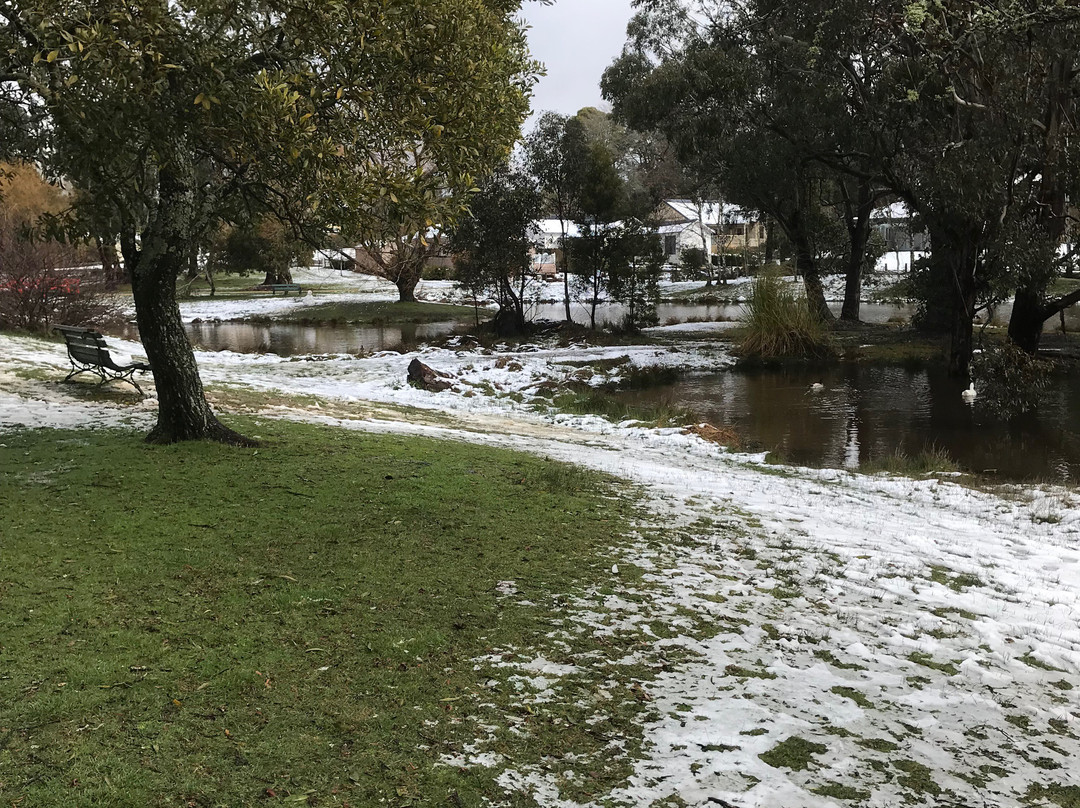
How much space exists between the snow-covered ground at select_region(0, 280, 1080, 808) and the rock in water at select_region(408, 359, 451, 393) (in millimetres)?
7841

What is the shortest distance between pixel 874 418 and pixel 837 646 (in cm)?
1258

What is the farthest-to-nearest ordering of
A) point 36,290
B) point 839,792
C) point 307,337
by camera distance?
point 307,337
point 36,290
point 839,792

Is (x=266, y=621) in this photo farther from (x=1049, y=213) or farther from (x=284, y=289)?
(x=284, y=289)

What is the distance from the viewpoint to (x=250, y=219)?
9.74 meters

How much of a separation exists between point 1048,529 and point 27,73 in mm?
10441

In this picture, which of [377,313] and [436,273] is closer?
[377,313]

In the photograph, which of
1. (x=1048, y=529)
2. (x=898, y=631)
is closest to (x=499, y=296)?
(x=1048, y=529)

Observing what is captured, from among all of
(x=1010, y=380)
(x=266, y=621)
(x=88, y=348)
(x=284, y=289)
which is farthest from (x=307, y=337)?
(x=266, y=621)

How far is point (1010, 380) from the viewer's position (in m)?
16.8

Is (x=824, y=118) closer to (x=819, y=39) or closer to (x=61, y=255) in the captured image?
(x=819, y=39)

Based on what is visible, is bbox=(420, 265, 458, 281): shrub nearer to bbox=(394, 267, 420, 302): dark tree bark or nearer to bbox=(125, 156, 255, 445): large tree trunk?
bbox=(394, 267, 420, 302): dark tree bark

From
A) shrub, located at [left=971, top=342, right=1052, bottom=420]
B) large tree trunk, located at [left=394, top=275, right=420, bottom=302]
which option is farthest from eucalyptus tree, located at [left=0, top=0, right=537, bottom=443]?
large tree trunk, located at [left=394, top=275, right=420, bottom=302]

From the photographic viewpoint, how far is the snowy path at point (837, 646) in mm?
4051

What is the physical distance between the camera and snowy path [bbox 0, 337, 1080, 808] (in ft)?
13.3
